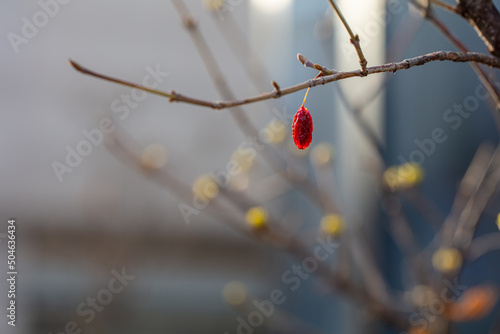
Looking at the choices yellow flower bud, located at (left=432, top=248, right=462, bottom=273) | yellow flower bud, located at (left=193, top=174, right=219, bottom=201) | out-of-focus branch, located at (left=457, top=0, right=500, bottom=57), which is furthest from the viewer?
yellow flower bud, located at (left=193, top=174, right=219, bottom=201)

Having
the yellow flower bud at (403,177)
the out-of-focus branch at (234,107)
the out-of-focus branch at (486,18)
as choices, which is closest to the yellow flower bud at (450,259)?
the yellow flower bud at (403,177)

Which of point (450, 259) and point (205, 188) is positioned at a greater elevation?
point (450, 259)

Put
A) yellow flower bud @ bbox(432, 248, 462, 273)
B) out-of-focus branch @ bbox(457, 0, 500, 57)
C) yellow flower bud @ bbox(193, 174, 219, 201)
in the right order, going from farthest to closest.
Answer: yellow flower bud @ bbox(193, 174, 219, 201) < yellow flower bud @ bbox(432, 248, 462, 273) < out-of-focus branch @ bbox(457, 0, 500, 57)

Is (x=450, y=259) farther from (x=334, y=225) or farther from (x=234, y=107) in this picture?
(x=234, y=107)

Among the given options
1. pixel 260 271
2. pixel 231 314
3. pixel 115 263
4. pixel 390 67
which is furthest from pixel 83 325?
pixel 390 67

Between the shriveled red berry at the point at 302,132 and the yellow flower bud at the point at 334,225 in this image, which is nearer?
the shriveled red berry at the point at 302,132

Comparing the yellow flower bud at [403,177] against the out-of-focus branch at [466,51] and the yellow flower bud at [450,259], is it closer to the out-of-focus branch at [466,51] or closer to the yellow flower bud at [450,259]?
the yellow flower bud at [450,259]

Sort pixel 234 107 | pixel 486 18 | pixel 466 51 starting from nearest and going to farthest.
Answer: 1. pixel 486 18
2. pixel 466 51
3. pixel 234 107

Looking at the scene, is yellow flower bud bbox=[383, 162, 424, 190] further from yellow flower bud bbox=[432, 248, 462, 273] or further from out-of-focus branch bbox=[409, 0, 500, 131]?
out-of-focus branch bbox=[409, 0, 500, 131]

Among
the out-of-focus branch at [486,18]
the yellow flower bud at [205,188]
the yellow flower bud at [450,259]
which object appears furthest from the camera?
the yellow flower bud at [205,188]

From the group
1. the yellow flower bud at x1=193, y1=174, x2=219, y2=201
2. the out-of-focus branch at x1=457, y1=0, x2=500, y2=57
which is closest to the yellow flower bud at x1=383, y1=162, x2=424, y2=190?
the yellow flower bud at x1=193, y1=174, x2=219, y2=201

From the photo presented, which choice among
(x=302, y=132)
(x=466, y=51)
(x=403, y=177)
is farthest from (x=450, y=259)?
(x=302, y=132)

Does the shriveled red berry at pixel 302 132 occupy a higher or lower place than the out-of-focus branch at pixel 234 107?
lower

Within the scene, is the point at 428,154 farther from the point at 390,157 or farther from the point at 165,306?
the point at 165,306
